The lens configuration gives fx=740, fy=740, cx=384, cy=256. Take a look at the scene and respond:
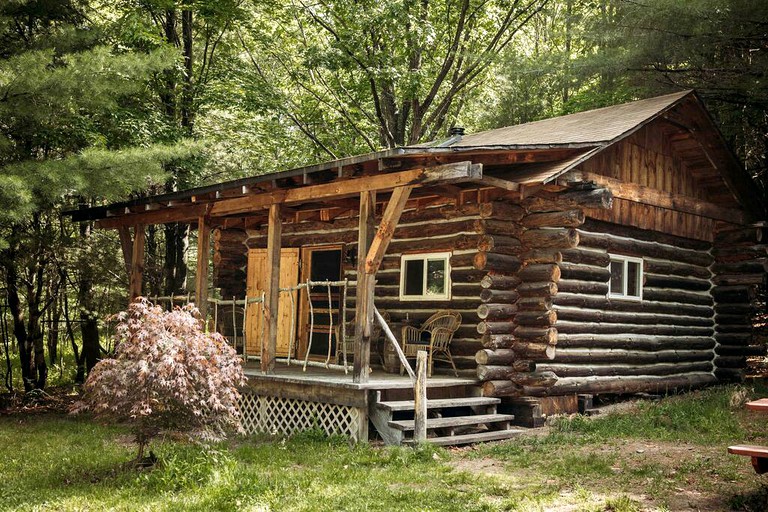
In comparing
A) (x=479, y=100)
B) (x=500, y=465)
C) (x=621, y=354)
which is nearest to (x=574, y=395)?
(x=621, y=354)

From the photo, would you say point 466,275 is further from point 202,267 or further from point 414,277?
point 202,267

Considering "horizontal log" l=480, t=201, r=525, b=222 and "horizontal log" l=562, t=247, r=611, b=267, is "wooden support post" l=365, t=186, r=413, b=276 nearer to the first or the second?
"horizontal log" l=480, t=201, r=525, b=222

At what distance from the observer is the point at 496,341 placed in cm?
1138

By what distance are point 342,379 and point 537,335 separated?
3.15m

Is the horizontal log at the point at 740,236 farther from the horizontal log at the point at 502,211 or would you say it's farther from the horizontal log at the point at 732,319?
the horizontal log at the point at 502,211

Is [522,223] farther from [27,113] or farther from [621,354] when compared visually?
[27,113]

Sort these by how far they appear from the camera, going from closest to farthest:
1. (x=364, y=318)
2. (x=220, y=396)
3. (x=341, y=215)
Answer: (x=220, y=396) < (x=364, y=318) < (x=341, y=215)

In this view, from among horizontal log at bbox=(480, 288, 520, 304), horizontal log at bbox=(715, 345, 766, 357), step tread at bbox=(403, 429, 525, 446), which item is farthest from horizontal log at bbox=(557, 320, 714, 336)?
step tread at bbox=(403, 429, 525, 446)

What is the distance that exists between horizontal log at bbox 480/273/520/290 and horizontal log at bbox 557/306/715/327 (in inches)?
35.2

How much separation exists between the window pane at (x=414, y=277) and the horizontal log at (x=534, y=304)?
1.95 m

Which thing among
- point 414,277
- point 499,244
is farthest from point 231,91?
point 499,244

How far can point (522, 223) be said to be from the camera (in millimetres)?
11852

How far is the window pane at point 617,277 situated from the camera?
13315 mm

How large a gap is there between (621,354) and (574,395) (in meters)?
1.61
